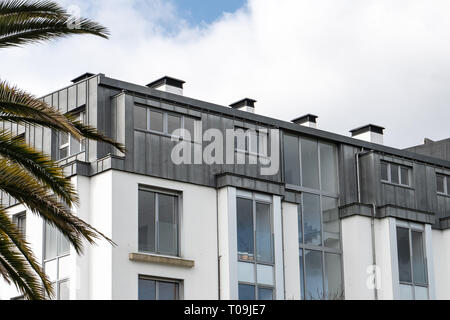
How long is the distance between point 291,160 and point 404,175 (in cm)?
577

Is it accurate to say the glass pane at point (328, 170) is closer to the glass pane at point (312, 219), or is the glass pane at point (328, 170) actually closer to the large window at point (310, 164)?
the large window at point (310, 164)

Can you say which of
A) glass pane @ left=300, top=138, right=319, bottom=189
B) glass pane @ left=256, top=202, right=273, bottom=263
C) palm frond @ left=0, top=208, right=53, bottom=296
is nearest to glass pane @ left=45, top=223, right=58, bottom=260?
glass pane @ left=256, top=202, right=273, bottom=263

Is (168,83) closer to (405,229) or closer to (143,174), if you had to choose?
(143,174)

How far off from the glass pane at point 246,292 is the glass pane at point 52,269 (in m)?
5.77

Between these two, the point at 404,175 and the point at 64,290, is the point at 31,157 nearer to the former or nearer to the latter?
the point at 64,290

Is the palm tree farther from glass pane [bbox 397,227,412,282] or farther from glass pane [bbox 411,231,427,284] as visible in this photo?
glass pane [bbox 411,231,427,284]

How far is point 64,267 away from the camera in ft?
96.7

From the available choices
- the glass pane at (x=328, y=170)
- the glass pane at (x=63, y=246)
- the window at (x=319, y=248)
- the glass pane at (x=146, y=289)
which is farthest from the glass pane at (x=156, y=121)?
the glass pane at (x=328, y=170)

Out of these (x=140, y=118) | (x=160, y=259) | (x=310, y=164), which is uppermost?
(x=140, y=118)

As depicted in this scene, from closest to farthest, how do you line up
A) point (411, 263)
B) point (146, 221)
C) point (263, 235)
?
point (146, 221) < point (263, 235) < point (411, 263)

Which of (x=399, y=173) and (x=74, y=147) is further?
(x=399, y=173)

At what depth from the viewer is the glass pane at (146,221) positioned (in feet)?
96.8

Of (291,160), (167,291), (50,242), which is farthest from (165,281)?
(291,160)

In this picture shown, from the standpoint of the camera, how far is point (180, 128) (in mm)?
31391
